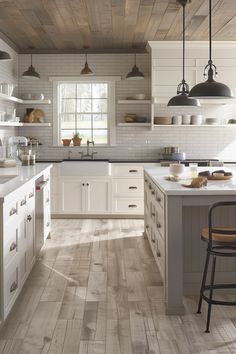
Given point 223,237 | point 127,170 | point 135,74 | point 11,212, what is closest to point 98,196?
point 127,170

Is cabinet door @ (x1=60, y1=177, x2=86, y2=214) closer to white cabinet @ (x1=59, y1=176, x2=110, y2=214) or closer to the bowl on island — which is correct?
white cabinet @ (x1=59, y1=176, x2=110, y2=214)

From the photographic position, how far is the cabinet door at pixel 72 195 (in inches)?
307

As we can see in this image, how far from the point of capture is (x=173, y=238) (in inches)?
142

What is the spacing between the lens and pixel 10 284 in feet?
11.3

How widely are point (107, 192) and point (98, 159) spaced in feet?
2.54

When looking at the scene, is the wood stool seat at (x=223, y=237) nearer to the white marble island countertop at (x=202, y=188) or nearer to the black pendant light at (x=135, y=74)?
the white marble island countertop at (x=202, y=188)

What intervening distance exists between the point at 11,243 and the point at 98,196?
4370mm

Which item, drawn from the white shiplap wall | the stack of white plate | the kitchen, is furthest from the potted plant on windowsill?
the stack of white plate

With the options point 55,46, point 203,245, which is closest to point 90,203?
point 55,46

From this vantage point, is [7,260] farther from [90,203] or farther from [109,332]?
[90,203]

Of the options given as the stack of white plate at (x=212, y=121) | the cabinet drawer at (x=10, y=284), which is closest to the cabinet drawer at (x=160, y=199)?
the cabinet drawer at (x=10, y=284)

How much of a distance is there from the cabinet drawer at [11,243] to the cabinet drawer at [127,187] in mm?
4158

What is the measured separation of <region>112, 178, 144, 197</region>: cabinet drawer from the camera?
782 cm

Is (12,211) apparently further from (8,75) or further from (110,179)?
(8,75)
